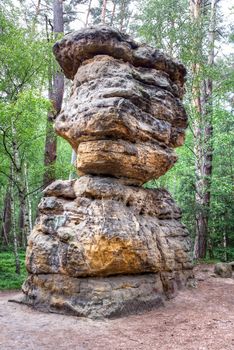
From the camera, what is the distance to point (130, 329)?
6414mm

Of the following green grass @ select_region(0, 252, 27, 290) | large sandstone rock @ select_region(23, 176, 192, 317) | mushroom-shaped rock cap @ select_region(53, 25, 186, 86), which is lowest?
green grass @ select_region(0, 252, 27, 290)

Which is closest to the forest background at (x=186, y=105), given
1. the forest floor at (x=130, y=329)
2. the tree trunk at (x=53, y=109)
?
the tree trunk at (x=53, y=109)

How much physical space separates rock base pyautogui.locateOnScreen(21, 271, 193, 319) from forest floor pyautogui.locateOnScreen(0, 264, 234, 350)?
22cm

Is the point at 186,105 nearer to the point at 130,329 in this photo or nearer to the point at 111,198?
the point at 111,198

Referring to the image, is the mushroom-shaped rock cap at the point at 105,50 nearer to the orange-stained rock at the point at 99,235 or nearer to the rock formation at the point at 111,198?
the rock formation at the point at 111,198

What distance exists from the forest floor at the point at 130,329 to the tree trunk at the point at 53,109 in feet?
19.7

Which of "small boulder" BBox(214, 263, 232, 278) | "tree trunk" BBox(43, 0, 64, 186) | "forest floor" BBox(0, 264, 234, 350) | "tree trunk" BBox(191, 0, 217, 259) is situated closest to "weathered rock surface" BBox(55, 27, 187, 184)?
"tree trunk" BBox(43, 0, 64, 186)

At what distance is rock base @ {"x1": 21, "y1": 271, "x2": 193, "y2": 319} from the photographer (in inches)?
283

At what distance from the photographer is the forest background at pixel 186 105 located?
1165 centimetres

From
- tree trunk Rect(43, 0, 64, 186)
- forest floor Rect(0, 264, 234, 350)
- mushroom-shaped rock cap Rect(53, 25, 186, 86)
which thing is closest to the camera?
forest floor Rect(0, 264, 234, 350)

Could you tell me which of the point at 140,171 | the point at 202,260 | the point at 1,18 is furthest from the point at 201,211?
the point at 1,18

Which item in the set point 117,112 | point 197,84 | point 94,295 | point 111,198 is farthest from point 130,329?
point 197,84

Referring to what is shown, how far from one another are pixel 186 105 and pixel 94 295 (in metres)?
11.2

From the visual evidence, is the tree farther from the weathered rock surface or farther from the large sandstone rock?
the large sandstone rock
